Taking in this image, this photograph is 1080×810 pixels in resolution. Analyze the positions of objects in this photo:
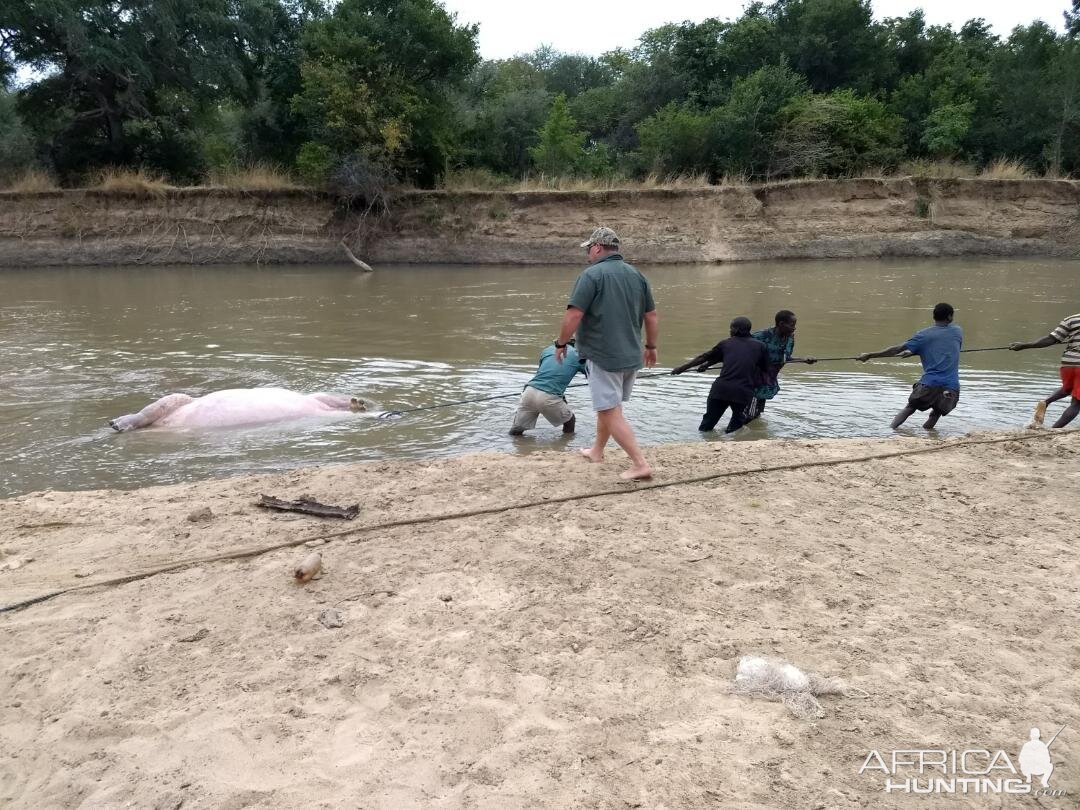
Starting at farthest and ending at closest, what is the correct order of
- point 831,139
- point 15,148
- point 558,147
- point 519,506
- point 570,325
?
point 558,147
point 15,148
point 831,139
point 570,325
point 519,506

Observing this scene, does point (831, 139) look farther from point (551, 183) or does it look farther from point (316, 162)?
point (316, 162)

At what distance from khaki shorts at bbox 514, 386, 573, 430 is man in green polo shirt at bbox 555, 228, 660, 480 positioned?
199 centimetres

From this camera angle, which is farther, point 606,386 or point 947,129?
point 947,129

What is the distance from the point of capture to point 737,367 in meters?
7.58

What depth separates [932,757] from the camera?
266 cm

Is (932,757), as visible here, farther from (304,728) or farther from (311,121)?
(311,121)

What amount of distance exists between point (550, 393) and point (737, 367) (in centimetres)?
185

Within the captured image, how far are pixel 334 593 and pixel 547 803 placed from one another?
175cm

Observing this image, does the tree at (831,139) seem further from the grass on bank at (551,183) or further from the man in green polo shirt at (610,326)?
the man in green polo shirt at (610,326)

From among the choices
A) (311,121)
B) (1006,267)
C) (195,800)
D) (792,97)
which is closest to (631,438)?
(195,800)

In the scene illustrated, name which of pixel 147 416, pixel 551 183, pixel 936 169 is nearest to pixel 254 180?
pixel 551 183

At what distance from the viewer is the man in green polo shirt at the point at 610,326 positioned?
5.29m

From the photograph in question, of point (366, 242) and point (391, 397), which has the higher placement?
point (366, 242)

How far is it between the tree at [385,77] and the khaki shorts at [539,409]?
22.0 meters
